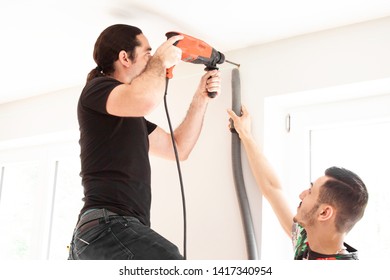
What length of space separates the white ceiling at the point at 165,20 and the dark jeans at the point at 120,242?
38.1 inches

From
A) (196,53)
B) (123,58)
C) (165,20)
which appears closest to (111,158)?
(123,58)

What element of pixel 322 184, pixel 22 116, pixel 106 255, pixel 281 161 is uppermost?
pixel 22 116

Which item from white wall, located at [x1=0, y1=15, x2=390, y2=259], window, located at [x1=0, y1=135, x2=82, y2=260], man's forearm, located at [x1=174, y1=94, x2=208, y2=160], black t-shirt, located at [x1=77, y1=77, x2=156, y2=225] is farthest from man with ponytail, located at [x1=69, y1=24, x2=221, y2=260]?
window, located at [x1=0, y1=135, x2=82, y2=260]

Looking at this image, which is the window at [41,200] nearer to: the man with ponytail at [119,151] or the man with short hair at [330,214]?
the man with ponytail at [119,151]

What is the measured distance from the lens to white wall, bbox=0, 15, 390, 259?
6.56ft

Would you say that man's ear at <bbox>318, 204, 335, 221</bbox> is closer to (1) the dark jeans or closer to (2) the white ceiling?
(1) the dark jeans

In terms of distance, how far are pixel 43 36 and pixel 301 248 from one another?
5.11ft

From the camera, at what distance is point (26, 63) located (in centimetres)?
268

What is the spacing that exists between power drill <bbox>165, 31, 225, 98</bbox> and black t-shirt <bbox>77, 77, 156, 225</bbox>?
0.26 m

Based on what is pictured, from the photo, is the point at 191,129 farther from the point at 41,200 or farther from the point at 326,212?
the point at 41,200

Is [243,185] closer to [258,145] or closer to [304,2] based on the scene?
[258,145]

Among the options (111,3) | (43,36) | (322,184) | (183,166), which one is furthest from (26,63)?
(322,184)

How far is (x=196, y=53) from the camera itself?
1796 mm

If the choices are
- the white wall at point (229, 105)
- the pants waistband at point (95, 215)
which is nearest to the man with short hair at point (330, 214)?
the white wall at point (229, 105)
